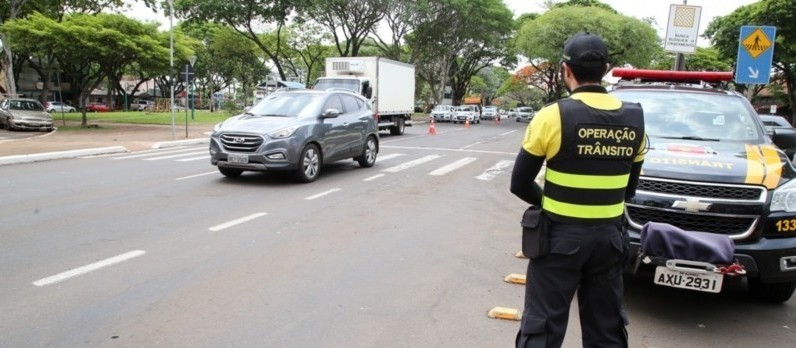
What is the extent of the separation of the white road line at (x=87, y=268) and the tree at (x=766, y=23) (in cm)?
3064

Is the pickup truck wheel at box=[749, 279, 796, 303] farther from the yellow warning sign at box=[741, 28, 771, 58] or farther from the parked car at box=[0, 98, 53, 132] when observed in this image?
the parked car at box=[0, 98, 53, 132]

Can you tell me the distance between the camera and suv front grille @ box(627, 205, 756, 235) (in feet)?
13.4

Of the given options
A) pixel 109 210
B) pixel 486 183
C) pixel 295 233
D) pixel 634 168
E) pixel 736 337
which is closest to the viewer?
pixel 634 168

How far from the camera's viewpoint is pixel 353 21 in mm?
35094

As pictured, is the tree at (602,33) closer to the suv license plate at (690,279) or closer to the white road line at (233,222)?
the white road line at (233,222)

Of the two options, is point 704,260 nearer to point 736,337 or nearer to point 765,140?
point 736,337

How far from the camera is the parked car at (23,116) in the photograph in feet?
75.9

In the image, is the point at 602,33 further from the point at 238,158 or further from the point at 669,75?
the point at 669,75

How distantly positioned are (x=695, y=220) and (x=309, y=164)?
23.8 ft

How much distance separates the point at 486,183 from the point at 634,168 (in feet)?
26.2

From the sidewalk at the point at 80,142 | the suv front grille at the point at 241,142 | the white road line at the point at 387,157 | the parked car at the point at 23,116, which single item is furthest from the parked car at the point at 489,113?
the suv front grille at the point at 241,142

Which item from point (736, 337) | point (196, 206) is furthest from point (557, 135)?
point (196, 206)

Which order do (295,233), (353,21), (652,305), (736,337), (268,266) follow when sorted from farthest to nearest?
(353,21) → (295,233) → (268,266) → (652,305) → (736,337)

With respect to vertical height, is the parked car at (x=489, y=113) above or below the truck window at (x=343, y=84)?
below
